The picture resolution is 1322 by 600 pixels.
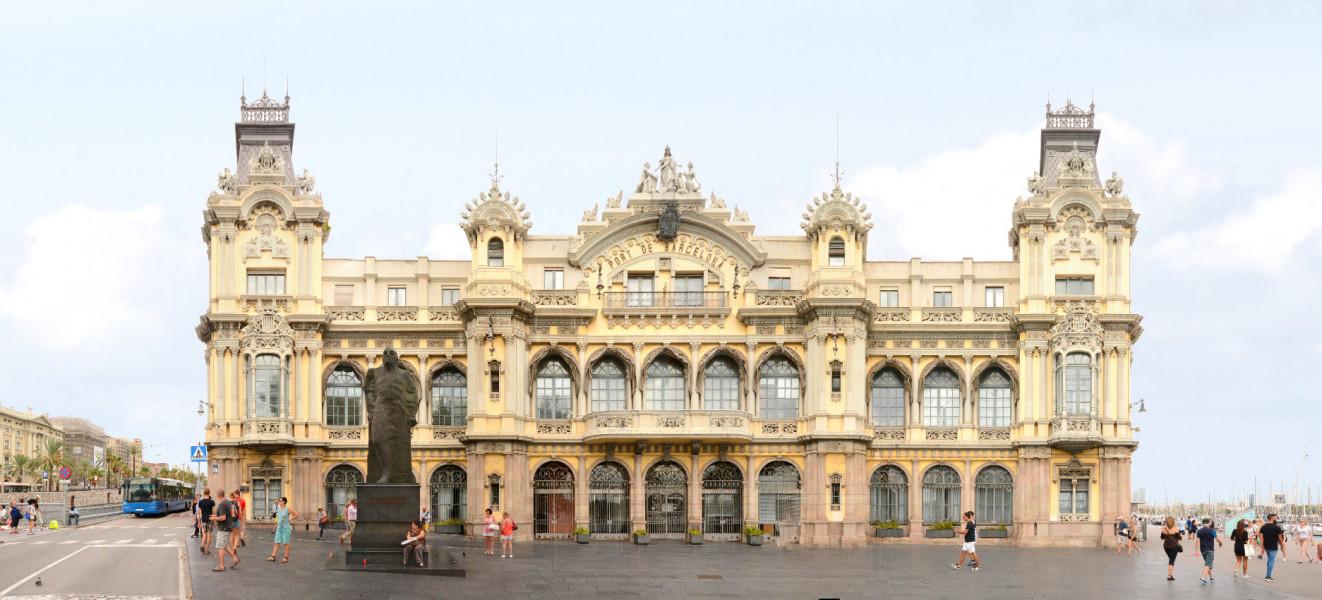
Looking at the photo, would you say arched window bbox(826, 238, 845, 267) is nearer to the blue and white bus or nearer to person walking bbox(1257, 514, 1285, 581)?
person walking bbox(1257, 514, 1285, 581)

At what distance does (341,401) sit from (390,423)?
82.4 feet

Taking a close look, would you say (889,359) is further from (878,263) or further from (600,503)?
(600,503)

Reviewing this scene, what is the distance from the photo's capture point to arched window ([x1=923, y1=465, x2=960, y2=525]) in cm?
6222

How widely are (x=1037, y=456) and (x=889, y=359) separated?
7478 millimetres

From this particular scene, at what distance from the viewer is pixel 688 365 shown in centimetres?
6175

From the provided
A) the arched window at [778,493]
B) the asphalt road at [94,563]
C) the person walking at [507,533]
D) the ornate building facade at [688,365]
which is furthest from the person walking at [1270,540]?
the asphalt road at [94,563]

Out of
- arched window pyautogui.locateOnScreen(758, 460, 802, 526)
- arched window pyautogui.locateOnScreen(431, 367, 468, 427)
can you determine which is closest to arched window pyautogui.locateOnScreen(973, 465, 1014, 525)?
arched window pyautogui.locateOnScreen(758, 460, 802, 526)

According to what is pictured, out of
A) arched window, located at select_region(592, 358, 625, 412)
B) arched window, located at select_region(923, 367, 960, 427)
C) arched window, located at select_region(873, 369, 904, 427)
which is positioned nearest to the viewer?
arched window, located at select_region(592, 358, 625, 412)

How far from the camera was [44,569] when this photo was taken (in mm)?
37250

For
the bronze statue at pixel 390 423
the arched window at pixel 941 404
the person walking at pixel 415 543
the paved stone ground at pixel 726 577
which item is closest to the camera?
the paved stone ground at pixel 726 577

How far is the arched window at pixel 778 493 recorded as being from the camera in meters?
60.9

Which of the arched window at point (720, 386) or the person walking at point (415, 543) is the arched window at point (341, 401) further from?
the person walking at point (415, 543)

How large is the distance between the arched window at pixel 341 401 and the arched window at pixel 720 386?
50.4ft

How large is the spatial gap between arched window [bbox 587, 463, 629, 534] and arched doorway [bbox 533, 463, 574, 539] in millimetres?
880
